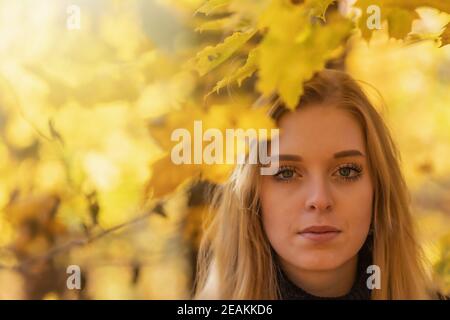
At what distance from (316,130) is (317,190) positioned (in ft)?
0.32

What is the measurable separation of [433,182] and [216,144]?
0.49m

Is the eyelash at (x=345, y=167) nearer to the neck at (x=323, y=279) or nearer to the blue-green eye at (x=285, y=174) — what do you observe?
the blue-green eye at (x=285, y=174)

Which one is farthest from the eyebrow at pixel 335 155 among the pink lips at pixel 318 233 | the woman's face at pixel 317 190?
the pink lips at pixel 318 233

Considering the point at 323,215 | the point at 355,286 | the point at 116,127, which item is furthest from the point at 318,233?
the point at 116,127

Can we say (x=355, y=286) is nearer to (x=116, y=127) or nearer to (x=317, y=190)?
(x=317, y=190)

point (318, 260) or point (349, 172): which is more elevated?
point (349, 172)

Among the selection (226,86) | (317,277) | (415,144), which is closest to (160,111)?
(226,86)

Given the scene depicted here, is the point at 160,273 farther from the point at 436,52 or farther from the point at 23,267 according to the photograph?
the point at 436,52

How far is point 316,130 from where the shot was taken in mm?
995

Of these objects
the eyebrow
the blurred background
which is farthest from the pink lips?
the blurred background

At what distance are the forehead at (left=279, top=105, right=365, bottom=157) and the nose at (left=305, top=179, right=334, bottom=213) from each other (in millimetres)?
55

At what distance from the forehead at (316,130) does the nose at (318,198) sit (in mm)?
55

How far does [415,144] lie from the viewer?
1221mm

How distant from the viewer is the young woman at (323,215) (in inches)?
38.8
